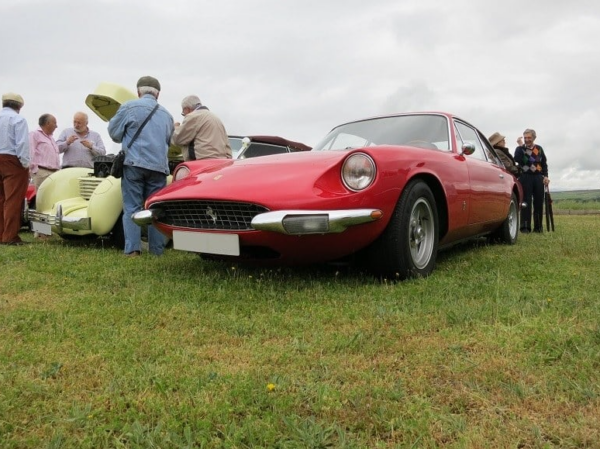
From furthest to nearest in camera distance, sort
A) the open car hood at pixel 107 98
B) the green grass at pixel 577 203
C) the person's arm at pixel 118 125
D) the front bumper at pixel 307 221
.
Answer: the green grass at pixel 577 203
the open car hood at pixel 107 98
the person's arm at pixel 118 125
the front bumper at pixel 307 221

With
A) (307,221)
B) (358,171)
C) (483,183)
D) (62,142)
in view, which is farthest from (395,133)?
(62,142)

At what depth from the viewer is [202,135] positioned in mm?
5367

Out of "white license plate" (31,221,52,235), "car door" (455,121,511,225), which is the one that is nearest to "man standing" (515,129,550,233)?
"car door" (455,121,511,225)

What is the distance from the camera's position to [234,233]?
119 inches

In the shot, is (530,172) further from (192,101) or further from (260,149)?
(192,101)

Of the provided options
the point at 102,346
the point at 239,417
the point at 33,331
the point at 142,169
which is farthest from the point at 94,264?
the point at 239,417

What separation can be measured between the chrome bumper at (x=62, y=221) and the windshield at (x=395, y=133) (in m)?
2.33

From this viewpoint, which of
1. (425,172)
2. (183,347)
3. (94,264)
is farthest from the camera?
(94,264)

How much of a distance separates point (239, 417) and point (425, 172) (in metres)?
2.31

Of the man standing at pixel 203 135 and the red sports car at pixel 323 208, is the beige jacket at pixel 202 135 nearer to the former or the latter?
the man standing at pixel 203 135

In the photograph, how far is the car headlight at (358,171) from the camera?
2.99m

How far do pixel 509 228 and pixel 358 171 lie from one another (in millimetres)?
3539

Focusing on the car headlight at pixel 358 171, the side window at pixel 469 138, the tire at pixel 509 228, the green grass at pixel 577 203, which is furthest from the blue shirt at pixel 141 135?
the green grass at pixel 577 203

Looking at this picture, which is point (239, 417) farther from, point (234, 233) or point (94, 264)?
point (94, 264)
